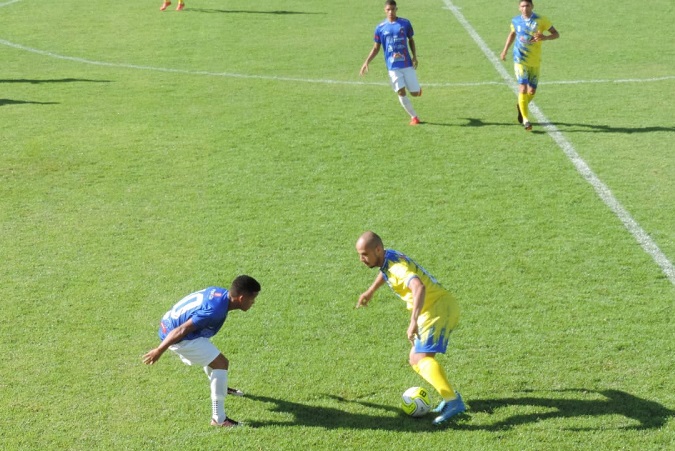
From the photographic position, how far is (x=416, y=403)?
7641 millimetres

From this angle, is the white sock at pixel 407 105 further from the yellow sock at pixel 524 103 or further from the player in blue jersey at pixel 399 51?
the yellow sock at pixel 524 103

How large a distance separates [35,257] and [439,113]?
792cm

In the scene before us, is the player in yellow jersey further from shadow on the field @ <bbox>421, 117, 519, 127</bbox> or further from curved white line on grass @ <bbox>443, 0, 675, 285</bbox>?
shadow on the field @ <bbox>421, 117, 519, 127</bbox>

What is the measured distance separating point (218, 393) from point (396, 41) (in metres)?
8.97

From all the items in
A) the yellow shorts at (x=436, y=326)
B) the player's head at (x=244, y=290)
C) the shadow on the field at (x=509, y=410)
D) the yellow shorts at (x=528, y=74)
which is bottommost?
the shadow on the field at (x=509, y=410)

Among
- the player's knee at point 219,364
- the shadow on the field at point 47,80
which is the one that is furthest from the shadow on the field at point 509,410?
the shadow on the field at point 47,80

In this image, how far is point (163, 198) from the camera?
12570 mm

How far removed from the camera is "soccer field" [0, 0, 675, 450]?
7840 millimetres

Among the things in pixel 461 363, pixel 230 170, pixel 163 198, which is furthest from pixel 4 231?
pixel 461 363

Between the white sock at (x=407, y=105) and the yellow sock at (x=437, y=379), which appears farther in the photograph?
the white sock at (x=407, y=105)

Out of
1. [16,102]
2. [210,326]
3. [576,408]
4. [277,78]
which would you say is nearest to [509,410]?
[576,408]

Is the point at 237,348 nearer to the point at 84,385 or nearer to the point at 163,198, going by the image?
the point at 84,385

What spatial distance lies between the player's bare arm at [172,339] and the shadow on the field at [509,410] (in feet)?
3.57

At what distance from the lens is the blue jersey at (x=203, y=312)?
733 cm
